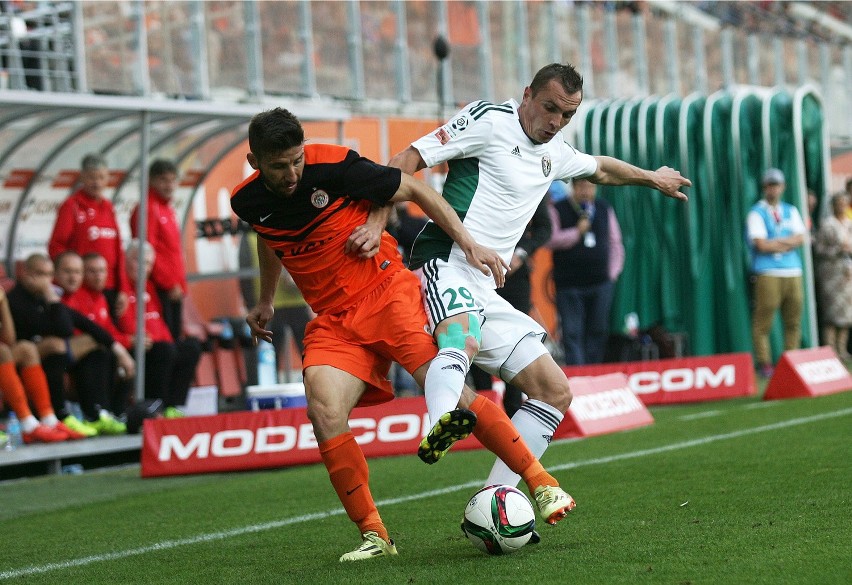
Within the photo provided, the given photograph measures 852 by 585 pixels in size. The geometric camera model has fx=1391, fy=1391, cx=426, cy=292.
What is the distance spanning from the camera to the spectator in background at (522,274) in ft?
34.8

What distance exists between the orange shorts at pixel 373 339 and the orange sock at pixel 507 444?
333 mm

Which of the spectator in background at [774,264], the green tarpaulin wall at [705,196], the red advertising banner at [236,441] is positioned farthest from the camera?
the green tarpaulin wall at [705,196]

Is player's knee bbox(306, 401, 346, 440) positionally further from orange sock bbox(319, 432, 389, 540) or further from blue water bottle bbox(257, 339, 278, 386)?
blue water bottle bbox(257, 339, 278, 386)

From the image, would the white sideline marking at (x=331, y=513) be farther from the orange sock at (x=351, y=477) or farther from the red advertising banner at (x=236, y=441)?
the red advertising banner at (x=236, y=441)

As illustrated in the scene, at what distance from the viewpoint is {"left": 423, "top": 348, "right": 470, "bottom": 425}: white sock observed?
17.6 ft

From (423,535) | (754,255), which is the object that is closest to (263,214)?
(423,535)

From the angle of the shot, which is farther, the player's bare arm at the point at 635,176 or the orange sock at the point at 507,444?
the player's bare arm at the point at 635,176

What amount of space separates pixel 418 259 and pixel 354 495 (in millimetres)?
1158

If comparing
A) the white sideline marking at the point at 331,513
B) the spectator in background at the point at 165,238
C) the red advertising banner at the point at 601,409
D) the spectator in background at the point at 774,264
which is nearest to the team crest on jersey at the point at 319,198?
the white sideline marking at the point at 331,513

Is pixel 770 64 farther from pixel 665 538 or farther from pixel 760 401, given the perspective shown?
pixel 665 538

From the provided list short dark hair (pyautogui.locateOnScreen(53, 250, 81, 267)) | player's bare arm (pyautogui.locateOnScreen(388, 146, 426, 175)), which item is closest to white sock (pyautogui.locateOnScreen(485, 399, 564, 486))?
player's bare arm (pyautogui.locateOnScreen(388, 146, 426, 175))

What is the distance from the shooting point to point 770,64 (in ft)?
88.3

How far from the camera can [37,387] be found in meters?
A: 10.5

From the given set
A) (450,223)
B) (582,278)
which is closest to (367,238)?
(450,223)
